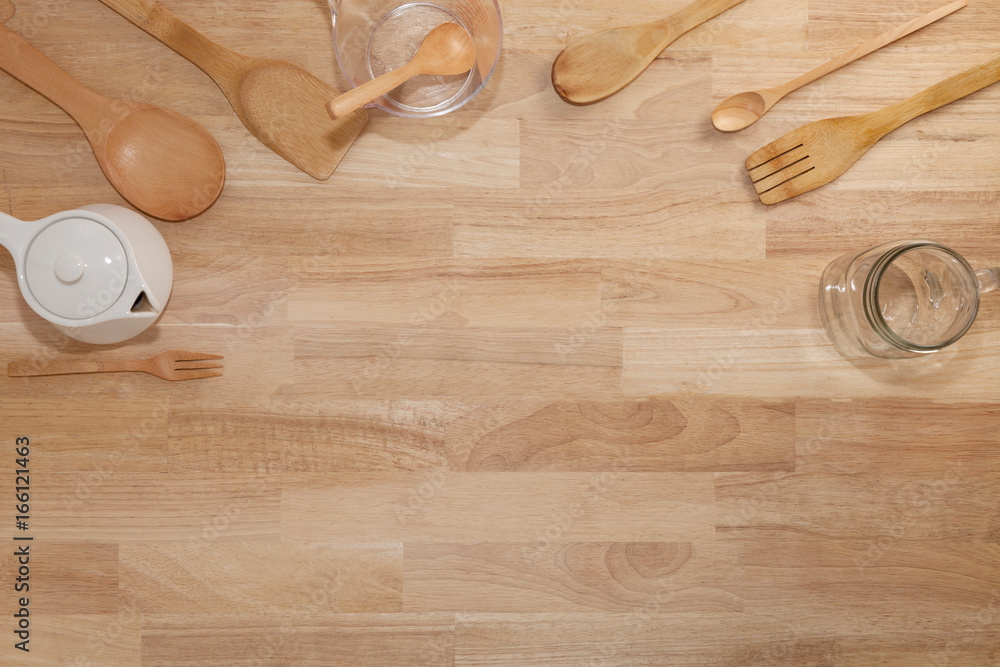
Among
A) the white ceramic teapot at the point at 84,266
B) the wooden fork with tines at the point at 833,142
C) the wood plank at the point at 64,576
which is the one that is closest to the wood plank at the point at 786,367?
the wooden fork with tines at the point at 833,142

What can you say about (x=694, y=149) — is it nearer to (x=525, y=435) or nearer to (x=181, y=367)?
(x=525, y=435)

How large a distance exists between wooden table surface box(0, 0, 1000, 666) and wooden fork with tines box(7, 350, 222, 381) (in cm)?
3

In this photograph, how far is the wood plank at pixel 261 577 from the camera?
89 centimetres

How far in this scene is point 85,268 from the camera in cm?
76

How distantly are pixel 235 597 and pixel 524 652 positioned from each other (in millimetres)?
438

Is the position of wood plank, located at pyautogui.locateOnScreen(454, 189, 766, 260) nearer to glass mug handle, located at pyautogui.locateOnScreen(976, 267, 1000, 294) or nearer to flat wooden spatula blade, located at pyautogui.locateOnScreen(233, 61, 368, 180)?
flat wooden spatula blade, located at pyautogui.locateOnScreen(233, 61, 368, 180)

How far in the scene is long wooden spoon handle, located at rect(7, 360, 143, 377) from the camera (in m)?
0.86

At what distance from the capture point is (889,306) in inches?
35.0

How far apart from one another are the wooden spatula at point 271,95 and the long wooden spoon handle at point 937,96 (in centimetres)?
77

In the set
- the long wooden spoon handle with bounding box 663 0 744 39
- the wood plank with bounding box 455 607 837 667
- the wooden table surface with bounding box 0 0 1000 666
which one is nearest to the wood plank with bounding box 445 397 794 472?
the wooden table surface with bounding box 0 0 1000 666

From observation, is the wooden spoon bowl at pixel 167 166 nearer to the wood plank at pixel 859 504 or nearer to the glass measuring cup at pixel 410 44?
the glass measuring cup at pixel 410 44

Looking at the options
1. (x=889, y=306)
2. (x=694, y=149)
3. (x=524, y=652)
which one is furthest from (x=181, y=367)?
(x=889, y=306)

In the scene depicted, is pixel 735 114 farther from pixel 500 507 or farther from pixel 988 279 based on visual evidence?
pixel 500 507

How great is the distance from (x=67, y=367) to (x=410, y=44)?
69 centimetres
